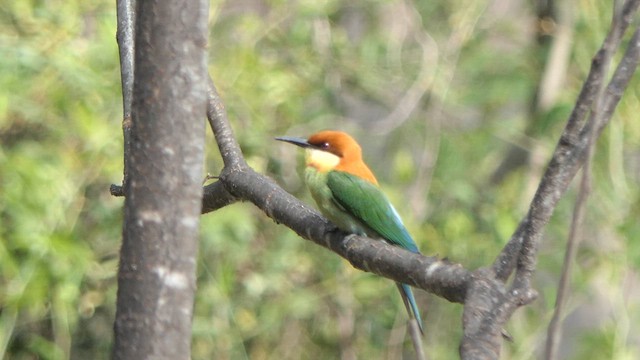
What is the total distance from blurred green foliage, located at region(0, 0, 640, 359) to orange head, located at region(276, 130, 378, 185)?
0.73 meters

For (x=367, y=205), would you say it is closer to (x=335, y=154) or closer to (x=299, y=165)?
(x=335, y=154)

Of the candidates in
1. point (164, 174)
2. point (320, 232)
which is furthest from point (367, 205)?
point (164, 174)

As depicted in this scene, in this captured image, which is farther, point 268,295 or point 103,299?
point 268,295

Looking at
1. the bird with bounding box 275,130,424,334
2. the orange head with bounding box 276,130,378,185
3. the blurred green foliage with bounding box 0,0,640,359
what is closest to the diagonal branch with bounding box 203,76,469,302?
the bird with bounding box 275,130,424,334

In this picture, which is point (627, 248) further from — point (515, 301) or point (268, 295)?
point (515, 301)

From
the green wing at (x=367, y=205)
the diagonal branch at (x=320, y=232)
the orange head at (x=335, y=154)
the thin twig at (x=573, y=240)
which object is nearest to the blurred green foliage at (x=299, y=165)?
the orange head at (x=335, y=154)

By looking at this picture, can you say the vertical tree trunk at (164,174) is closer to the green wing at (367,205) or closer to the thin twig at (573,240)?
the thin twig at (573,240)

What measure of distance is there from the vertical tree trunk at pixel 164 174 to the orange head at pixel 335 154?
1.57m

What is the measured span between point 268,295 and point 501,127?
102 centimetres

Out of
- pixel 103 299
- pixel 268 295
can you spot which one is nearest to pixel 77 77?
pixel 103 299

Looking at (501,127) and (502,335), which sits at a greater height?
(501,127)

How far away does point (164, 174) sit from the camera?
1035 millimetres

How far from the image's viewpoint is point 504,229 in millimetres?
3447

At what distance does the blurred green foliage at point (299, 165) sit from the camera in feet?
10.4
